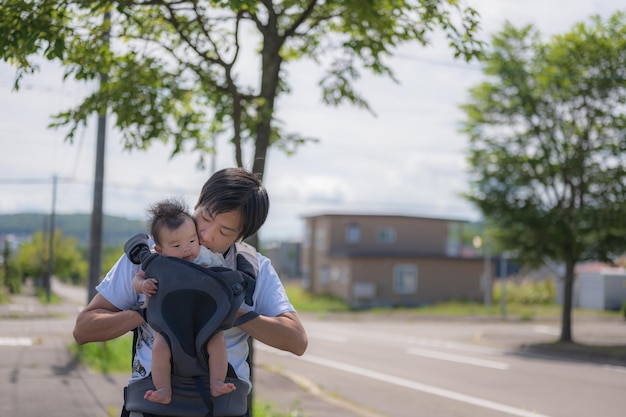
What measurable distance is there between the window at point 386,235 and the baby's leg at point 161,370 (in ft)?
162

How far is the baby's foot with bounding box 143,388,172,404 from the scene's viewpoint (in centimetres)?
266

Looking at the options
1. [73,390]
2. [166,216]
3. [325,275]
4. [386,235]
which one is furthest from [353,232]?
[166,216]

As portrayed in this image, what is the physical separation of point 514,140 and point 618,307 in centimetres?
2632

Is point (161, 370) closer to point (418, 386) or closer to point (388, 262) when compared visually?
point (418, 386)

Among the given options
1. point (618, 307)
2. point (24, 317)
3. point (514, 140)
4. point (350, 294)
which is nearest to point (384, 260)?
point (350, 294)

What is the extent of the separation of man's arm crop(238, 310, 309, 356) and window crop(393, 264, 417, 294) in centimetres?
4623

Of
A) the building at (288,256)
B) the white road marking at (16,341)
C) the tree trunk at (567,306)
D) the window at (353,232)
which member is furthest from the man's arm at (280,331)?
the building at (288,256)

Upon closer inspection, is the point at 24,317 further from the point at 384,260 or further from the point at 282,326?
the point at 282,326

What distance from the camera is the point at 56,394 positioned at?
10367mm

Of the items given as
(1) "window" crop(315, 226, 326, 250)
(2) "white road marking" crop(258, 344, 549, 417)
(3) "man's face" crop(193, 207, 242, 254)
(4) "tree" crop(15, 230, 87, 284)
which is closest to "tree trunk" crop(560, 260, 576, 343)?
(2) "white road marking" crop(258, 344, 549, 417)

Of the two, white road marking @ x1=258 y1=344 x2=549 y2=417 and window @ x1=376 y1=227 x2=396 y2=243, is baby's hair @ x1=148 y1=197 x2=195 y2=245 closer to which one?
white road marking @ x1=258 y1=344 x2=549 y2=417

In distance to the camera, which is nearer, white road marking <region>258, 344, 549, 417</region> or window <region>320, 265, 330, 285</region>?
white road marking <region>258, 344, 549, 417</region>

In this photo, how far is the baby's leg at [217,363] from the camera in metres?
2.67

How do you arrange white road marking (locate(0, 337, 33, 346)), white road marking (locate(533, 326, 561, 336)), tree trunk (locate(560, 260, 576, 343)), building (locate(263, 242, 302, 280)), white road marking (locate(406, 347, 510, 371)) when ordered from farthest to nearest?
building (locate(263, 242, 302, 280)), white road marking (locate(533, 326, 561, 336)), tree trunk (locate(560, 260, 576, 343)), white road marking (locate(0, 337, 33, 346)), white road marking (locate(406, 347, 510, 371))
